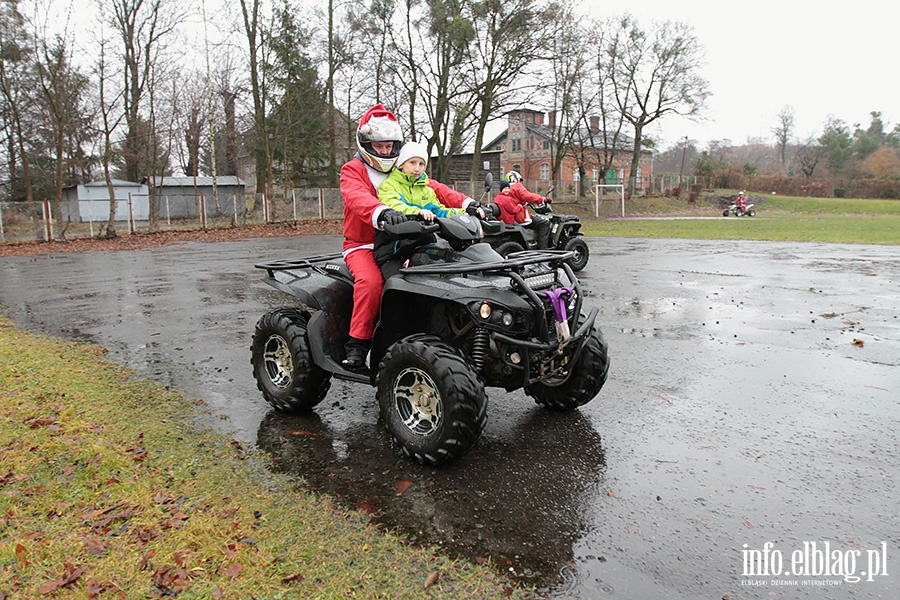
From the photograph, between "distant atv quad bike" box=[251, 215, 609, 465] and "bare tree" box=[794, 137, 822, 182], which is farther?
"bare tree" box=[794, 137, 822, 182]

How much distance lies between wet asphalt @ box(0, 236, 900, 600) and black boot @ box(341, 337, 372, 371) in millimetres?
515

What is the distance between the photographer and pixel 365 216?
4.29 metres

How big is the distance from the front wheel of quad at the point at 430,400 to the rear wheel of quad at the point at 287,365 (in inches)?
36.2

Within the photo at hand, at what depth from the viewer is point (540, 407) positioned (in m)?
5.17

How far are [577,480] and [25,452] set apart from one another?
3500 millimetres

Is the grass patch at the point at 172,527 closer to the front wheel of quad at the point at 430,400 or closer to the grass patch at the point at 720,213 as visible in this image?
the front wheel of quad at the point at 430,400

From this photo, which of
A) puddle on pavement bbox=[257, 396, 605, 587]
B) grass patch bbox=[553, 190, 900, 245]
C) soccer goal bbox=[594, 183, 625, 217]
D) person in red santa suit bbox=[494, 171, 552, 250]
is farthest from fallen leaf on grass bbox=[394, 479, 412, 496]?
soccer goal bbox=[594, 183, 625, 217]

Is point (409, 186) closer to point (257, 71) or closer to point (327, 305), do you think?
point (327, 305)

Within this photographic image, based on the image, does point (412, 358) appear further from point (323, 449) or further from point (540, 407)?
point (540, 407)

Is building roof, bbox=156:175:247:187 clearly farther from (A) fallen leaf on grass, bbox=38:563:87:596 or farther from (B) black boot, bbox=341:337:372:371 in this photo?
(A) fallen leaf on grass, bbox=38:563:87:596

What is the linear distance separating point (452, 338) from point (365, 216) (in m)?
1.01

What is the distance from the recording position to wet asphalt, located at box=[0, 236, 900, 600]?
9.89ft

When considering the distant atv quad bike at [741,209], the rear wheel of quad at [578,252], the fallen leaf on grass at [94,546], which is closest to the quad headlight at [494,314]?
the fallen leaf on grass at [94,546]

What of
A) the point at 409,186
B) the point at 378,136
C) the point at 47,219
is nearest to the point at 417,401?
the point at 409,186
